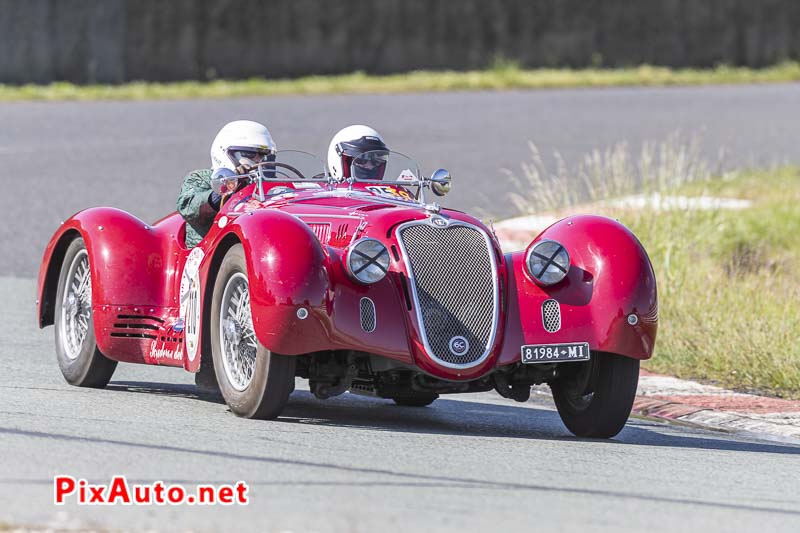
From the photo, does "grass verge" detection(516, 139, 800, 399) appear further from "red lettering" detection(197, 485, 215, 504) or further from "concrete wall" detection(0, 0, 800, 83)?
"concrete wall" detection(0, 0, 800, 83)

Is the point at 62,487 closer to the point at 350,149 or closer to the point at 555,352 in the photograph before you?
the point at 555,352

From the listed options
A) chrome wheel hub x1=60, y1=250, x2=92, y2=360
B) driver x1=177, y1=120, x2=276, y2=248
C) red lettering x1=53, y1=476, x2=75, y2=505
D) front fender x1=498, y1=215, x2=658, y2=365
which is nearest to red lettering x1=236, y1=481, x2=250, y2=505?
red lettering x1=53, y1=476, x2=75, y2=505

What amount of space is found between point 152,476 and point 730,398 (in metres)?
4.78

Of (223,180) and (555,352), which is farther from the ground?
(223,180)

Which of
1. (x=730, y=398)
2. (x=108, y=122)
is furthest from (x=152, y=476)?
(x=108, y=122)

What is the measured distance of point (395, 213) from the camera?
8180 mm

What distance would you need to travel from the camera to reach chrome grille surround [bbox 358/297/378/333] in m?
7.70

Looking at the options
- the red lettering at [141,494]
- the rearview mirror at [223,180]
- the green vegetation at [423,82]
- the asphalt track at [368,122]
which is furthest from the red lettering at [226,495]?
Result: the green vegetation at [423,82]

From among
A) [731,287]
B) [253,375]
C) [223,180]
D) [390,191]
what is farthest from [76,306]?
[731,287]

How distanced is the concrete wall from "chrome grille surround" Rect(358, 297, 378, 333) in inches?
760

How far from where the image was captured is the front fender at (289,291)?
7.55 m

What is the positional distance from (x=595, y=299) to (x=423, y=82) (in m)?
21.3

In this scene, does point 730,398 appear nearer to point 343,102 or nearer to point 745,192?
point 745,192

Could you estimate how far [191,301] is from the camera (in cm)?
858
